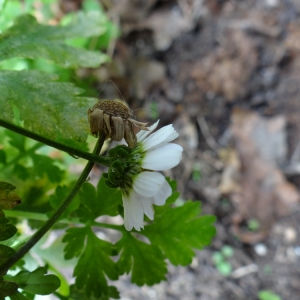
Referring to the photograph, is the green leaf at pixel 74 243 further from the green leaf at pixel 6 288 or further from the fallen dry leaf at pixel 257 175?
the fallen dry leaf at pixel 257 175

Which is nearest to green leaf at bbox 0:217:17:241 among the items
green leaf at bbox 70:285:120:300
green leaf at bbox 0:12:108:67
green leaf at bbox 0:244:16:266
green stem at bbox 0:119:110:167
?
green leaf at bbox 0:244:16:266

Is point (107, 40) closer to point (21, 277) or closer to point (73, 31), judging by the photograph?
point (73, 31)

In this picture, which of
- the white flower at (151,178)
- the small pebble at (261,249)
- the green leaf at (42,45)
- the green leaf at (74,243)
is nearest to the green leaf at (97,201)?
the green leaf at (74,243)

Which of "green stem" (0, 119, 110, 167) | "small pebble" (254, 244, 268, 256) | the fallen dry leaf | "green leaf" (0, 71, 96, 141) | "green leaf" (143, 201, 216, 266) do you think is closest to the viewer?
"green stem" (0, 119, 110, 167)

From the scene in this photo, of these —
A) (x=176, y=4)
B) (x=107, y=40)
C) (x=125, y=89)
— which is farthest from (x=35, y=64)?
(x=176, y=4)

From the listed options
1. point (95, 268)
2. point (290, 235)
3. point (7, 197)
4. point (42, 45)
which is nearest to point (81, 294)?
point (95, 268)

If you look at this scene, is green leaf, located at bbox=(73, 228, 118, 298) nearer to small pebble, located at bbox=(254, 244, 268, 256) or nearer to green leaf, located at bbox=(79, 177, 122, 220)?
green leaf, located at bbox=(79, 177, 122, 220)

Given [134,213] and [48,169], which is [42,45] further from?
[134,213]
